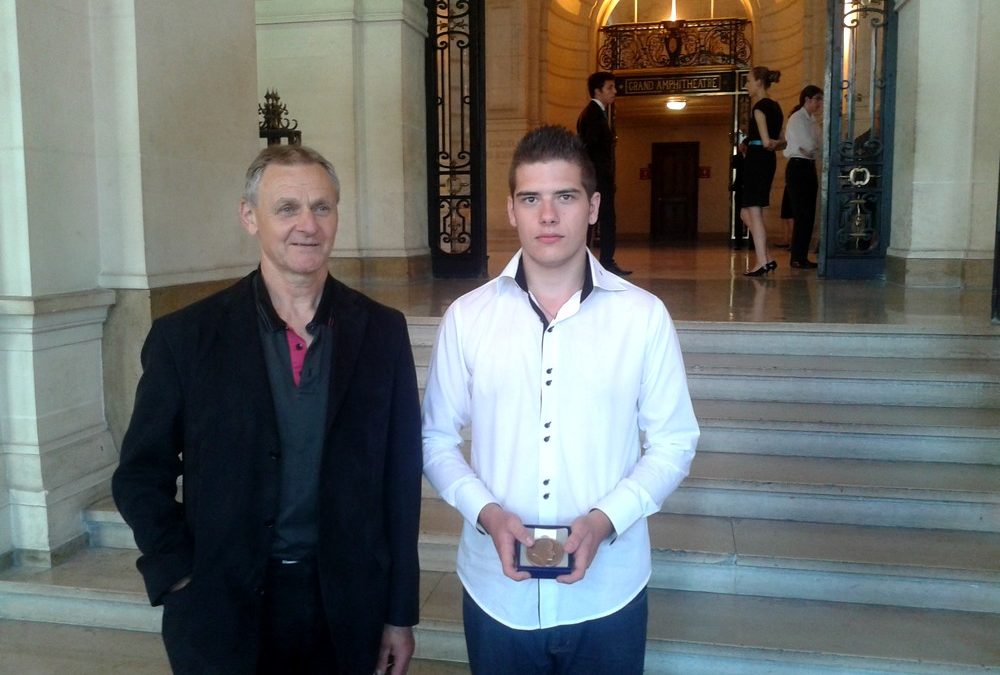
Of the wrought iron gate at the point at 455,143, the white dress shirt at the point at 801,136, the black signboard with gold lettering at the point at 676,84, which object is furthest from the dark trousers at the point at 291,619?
the black signboard with gold lettering at the point at 676,84

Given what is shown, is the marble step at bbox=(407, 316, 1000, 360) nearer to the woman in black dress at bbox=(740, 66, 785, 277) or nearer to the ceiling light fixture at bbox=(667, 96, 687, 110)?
the woman in black dress at bbox=(740, 66, 785, 277)

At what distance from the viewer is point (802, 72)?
15625mm

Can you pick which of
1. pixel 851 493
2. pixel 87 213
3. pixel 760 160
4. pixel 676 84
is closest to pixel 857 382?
pixel 851 493

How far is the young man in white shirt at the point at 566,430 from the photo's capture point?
1.98 meters

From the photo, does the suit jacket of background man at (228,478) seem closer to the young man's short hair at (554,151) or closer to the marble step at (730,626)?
the young man's short hair at (554,151)

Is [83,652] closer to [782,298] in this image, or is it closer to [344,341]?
[344,341]

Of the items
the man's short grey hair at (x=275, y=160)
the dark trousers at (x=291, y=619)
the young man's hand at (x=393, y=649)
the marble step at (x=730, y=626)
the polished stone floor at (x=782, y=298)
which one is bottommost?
the marble step at (x=730, y=626)

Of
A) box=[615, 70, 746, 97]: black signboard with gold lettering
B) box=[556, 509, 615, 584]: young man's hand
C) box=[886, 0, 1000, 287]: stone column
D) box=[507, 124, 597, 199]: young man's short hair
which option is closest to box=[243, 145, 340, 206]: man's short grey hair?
box=[507, 124, 597, 199]: young man's short hair

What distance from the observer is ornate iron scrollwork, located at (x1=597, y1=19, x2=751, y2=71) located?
19766 millimetres

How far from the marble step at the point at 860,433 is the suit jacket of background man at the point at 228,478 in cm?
265

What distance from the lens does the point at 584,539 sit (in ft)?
6.04

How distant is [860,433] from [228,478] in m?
3.23

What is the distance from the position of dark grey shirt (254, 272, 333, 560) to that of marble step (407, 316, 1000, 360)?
3.16 meters

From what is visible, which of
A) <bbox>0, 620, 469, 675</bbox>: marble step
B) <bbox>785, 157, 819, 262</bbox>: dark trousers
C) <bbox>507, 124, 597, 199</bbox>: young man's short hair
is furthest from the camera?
<bbox>785, 157, 819, 262</bbox>: dark trousers
